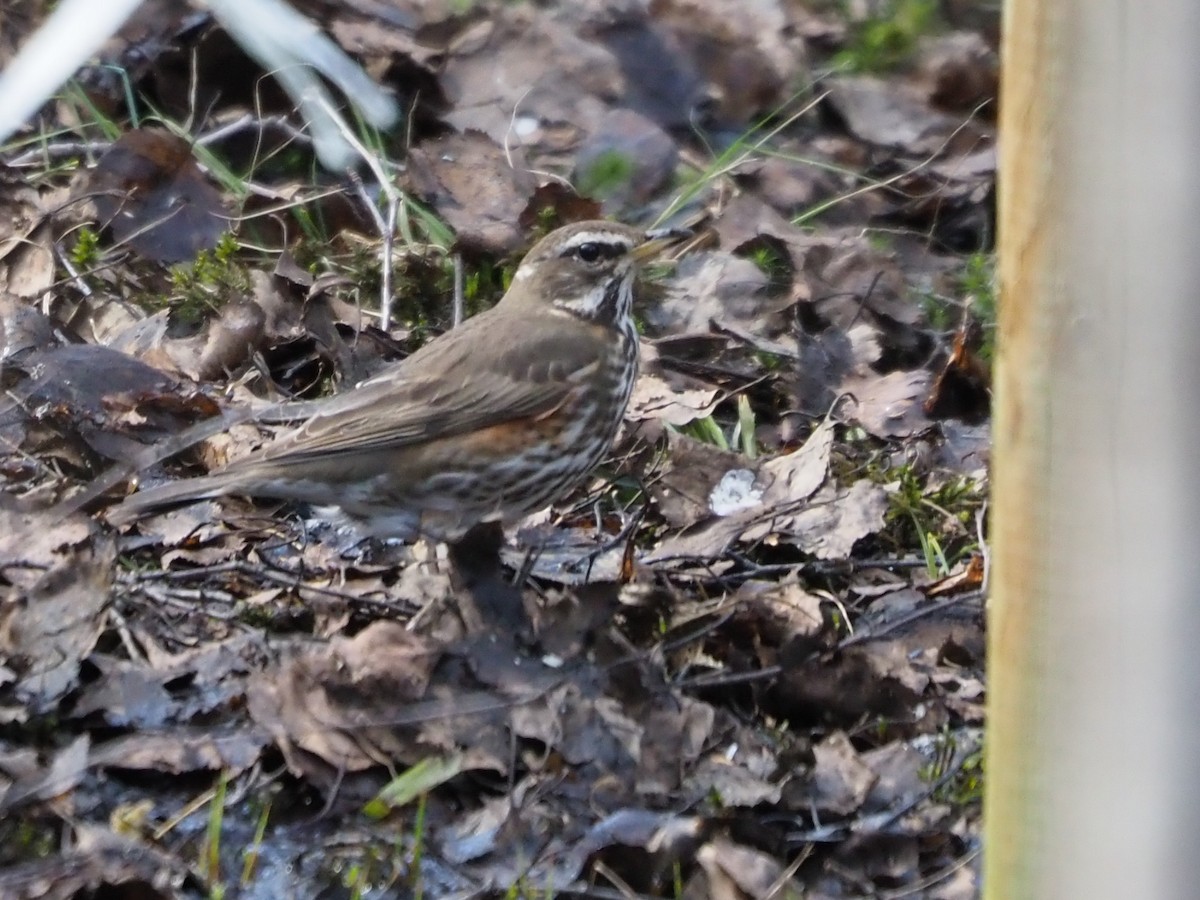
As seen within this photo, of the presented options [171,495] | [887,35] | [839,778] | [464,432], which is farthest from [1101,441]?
[887,35]

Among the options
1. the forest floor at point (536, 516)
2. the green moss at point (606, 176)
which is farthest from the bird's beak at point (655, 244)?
the green moss at point (606, 176)

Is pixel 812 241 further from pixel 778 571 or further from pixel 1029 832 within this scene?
pixel 1029 832

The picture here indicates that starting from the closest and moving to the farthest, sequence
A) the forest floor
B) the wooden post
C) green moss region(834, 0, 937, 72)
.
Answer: the wooden post, the forest floor, green moss region(834, 0, 937, 72)

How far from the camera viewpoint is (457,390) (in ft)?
15.4

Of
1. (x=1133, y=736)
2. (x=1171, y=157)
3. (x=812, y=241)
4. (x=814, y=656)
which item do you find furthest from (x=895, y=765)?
(x=812, y=241)

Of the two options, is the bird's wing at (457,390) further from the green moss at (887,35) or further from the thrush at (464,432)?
the green moss at (887,35)

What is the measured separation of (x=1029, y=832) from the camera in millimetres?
2199

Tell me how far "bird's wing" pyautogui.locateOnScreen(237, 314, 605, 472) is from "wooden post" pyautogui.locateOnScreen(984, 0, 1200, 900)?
2612 millimetres

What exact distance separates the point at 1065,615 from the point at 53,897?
187cm

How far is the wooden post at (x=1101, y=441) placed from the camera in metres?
1.82

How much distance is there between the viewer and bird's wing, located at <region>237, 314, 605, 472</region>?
14.9ft

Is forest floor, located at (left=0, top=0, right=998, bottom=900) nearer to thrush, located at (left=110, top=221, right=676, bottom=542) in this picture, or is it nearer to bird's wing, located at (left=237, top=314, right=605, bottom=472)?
thrush, located at (left=110, top=221, right=676, bottom=542)

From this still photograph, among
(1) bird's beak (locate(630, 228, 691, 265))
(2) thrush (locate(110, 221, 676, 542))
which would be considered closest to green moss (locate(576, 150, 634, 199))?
(1) bird's beak (locate(630, 228, 691, 265))

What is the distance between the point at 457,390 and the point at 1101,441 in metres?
2.92
